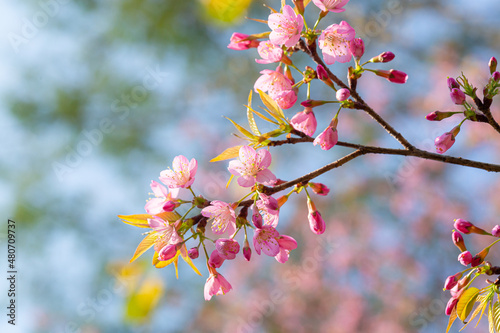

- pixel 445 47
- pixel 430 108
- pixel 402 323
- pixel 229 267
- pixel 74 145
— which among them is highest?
pixel 445 47

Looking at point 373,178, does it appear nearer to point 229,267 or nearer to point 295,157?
point 295,157

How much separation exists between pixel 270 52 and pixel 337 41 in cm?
9

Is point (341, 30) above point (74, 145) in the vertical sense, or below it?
below

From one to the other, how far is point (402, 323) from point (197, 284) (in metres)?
1.37

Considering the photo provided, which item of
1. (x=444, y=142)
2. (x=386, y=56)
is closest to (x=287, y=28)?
(x=386, y=56)

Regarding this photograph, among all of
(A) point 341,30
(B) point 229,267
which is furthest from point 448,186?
(A) point 341,30

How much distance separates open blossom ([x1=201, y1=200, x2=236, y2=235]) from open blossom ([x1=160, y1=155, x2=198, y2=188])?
0.21 feet

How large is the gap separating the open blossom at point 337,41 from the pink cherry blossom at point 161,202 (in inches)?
11.0

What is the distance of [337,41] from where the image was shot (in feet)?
2.06

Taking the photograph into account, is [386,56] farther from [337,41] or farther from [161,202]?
[161,202]

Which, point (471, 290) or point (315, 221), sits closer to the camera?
point (471, 290)

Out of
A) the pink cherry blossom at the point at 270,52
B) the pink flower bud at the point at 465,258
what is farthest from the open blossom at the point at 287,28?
the pink flower bud at the point at 465,258

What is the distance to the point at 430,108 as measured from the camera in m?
3.20

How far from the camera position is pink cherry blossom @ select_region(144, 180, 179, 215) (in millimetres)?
607
